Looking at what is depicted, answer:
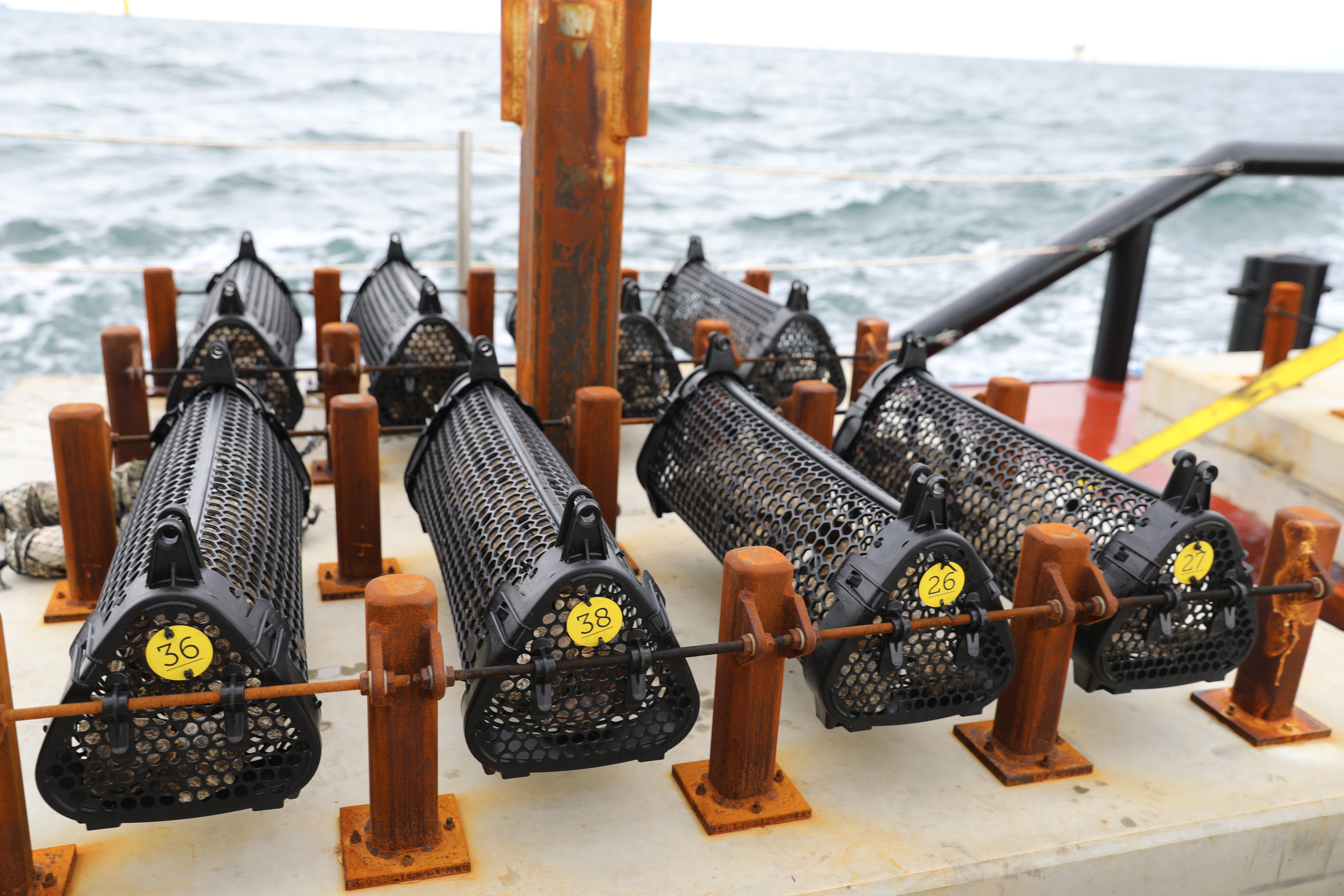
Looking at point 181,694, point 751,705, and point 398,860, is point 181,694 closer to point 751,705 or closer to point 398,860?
point 398,860

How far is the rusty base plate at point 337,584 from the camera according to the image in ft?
7.66

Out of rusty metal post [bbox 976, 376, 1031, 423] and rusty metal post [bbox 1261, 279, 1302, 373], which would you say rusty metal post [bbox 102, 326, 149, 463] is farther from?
rusty metal post [bbox 1261, 279, 1302, 373]

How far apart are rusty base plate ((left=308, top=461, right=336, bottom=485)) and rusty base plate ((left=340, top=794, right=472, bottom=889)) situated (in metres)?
1.51

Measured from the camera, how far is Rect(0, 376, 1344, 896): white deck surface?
5.14 feet

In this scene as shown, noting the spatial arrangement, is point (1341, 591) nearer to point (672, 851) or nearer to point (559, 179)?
point (672, 851)

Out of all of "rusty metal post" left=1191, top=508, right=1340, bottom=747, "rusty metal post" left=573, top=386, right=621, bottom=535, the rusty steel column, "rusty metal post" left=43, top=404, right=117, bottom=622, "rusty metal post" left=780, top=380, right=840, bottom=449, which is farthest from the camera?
"rusty metal post" left=780, top=380, right=840, bottom=449

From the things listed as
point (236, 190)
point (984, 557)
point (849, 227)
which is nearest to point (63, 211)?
point (236, 190)

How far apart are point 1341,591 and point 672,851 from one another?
1974mm

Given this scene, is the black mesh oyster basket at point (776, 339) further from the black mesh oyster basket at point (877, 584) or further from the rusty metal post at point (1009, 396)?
the black mesh oyster basket at point (877, 584)

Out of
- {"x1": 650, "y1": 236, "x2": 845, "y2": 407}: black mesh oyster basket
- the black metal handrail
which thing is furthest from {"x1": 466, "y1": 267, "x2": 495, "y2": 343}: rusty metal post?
the black metal handrail

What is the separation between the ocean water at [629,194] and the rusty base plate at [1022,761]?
738 cm

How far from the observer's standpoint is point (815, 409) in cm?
263

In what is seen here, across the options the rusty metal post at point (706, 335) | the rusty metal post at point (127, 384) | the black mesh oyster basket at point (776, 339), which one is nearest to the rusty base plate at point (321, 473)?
the rusty metal post at point (127, 384)

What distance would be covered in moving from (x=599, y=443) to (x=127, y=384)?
1.37 m
